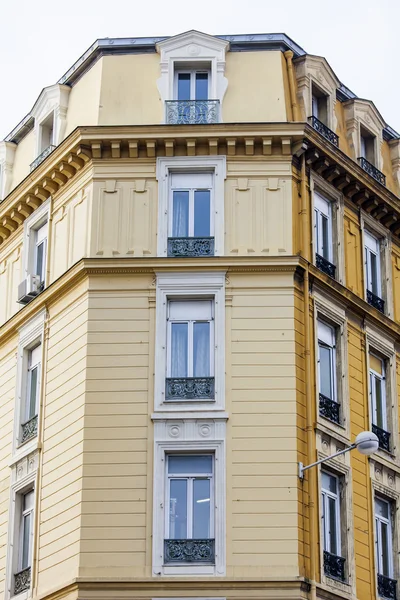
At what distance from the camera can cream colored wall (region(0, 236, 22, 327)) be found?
36.1 metres

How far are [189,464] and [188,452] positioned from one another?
0.30 metres

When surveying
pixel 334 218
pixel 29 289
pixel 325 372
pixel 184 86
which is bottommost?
pixel 325 372

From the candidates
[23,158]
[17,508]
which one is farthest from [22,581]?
[23,158]

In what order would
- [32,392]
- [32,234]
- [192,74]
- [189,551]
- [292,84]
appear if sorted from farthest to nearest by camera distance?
[32,234] → [192,74] → [292,84] → [32,392] → [189,551]

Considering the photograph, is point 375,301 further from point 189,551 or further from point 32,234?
point 189,551

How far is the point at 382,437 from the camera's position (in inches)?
1345

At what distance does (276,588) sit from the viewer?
28.7 metres

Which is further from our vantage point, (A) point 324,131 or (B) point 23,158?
(B) point 23,158

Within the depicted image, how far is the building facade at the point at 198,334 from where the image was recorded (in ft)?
97.5

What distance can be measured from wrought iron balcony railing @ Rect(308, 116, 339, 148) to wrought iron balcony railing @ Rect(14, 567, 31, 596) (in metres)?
13.7

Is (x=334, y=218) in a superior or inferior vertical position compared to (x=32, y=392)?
superior

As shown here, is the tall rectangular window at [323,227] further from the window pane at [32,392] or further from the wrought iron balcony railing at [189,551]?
the wrought iron balcony railing at [189,551]

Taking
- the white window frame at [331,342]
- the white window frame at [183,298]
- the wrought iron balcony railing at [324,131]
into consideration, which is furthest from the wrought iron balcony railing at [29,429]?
the wrought iron balcony railing at [324,131]

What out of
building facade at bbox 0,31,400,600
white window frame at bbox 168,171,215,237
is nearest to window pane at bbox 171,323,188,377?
building facade at bbox 0,31,400,600
